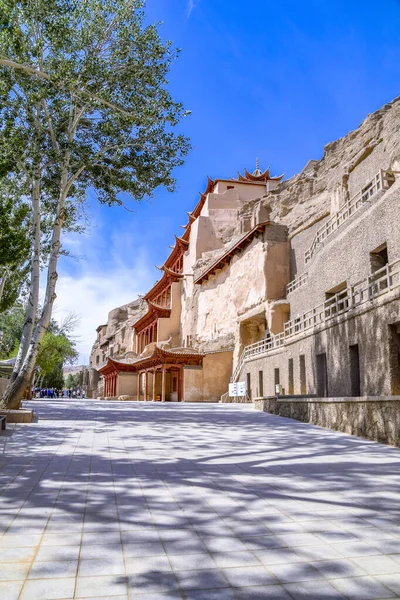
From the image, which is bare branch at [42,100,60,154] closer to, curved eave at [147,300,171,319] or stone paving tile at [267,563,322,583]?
stone paving tile at [267,563,322,583]

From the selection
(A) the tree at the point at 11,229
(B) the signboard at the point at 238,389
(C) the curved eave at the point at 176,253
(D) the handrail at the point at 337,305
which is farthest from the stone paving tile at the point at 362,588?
(C) the curved eave at the point at 176,253

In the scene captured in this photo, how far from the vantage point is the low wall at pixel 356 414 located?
8.21 meters

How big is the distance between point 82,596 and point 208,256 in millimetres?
38552

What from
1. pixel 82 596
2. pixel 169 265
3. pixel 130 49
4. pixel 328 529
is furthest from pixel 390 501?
pixel 169 265

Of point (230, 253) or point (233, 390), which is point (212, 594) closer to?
point (233, 390)

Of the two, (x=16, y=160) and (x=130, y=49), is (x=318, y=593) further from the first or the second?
(x=130, y=49)

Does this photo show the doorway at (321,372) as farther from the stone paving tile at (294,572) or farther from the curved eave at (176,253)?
the curved eave at (176,253)

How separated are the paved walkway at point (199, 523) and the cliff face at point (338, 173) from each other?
702 inches

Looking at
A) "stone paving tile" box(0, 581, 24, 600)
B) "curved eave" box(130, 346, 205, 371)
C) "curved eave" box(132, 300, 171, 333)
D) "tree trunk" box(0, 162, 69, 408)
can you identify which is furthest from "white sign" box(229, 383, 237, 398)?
"stone paving tile" box(0, 581, 24, 600)

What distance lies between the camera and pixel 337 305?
656 inches

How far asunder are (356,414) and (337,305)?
7.61m

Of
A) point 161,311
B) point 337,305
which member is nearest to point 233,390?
point 337,305

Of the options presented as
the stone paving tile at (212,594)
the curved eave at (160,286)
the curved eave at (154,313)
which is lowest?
the stone paving tile at (212,594)

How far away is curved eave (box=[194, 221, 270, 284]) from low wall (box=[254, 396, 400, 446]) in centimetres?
1760
